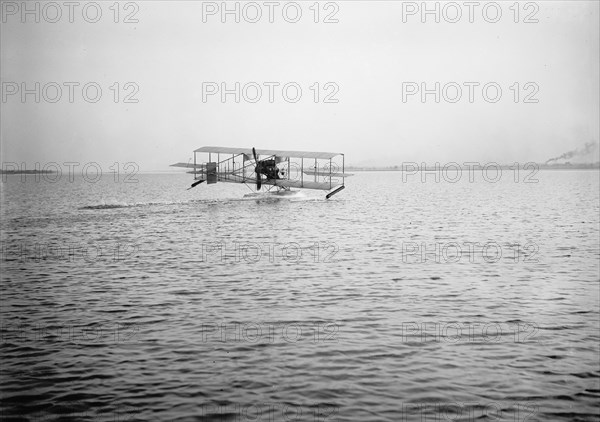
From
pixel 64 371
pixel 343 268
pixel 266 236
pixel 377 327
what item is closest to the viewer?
pixel 64 371

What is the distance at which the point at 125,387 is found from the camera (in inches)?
413

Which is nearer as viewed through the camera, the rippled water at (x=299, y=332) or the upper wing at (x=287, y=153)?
the rippled water at (x=299, y=332)

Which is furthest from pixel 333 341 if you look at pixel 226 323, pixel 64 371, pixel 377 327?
pixel 64 371

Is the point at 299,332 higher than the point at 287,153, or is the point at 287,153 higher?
the point at 287,153

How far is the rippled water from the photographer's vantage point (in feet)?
32.6

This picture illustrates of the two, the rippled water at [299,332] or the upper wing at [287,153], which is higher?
the upper wing at [287,153]

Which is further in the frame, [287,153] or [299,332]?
[287,153]

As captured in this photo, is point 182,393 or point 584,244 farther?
point 584,244

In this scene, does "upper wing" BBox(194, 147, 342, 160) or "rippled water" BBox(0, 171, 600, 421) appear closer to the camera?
"rippled water" BBox(0, 171, 600, 421)

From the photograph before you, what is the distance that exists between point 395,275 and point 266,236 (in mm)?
13207

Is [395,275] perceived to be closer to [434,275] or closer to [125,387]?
[434,275]

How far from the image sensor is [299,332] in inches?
541

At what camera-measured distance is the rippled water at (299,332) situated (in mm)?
9945

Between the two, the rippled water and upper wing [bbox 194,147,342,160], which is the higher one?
upper wing [bbox 194,147,342,160]
